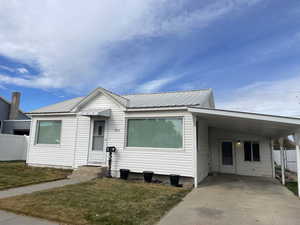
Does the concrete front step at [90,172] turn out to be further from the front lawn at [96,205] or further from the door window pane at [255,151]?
the door window pane at [255,151]

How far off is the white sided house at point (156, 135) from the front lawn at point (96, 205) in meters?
2.34

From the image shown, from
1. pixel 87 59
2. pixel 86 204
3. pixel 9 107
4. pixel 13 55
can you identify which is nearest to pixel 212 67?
pixel 87 59

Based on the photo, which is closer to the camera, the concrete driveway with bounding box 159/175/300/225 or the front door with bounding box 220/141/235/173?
the concrete driveway with bounding box 159/175/300/225

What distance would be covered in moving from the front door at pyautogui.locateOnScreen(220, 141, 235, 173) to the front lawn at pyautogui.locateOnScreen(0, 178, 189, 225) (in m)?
7.03

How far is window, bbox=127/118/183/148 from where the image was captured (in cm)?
806

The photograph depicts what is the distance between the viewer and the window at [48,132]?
34.7 ft

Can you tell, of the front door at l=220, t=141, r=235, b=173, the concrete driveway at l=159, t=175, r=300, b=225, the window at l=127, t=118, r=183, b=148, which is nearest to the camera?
the concrete driveway at l=159, t=175, r=300, b=225

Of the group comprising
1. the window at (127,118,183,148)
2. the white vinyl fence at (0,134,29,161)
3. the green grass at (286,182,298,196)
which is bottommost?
the green grass at (286,182,298,196)

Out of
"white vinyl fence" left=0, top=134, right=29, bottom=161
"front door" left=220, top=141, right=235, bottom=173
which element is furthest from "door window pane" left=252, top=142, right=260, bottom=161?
"white vinyl fence" left=0, top=134, right=29, bottom=161

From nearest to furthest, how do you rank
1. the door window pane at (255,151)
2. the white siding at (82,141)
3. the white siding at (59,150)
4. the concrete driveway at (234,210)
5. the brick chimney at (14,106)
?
the concrete driveway at (234,210) < the white siding at (82,141) < the white siding at (59,150) < the door window pane at (255,151) < the brick chimney at (14,106)

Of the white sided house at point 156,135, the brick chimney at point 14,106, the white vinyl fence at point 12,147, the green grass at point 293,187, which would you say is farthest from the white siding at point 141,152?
the brick chimney at point 14,106

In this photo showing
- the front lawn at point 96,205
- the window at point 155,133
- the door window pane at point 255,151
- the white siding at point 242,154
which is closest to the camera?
the front lawn at point 96,205

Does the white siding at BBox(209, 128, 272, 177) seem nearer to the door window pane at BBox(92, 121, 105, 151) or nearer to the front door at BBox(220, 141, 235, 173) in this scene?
the front door at BBox(220, 141, 235, 173)

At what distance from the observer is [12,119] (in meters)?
22.2
